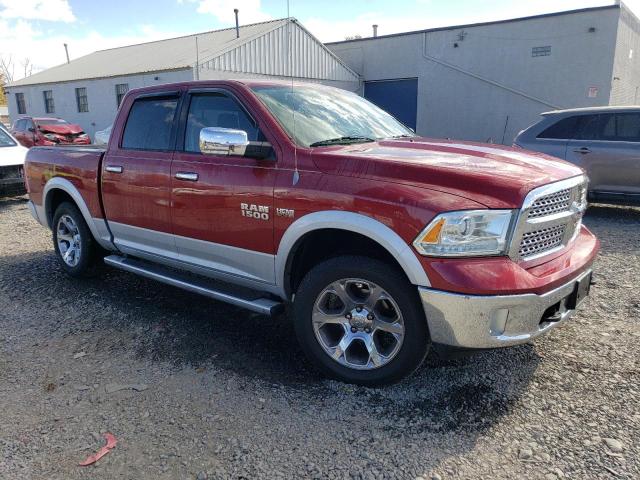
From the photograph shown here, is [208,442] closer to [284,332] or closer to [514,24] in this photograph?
[284,332]

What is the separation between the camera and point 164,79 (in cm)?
2036

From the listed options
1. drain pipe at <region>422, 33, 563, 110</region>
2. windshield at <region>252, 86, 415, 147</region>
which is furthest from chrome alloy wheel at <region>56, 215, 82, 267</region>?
drain pipe at <region>422, 33, 563, 110</region>

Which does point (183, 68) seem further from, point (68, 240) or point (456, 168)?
point (456, 168)

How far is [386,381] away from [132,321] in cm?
236

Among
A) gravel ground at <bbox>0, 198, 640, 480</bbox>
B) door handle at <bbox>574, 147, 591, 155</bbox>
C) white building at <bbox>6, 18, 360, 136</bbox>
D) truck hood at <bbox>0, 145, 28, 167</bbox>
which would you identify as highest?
white building at <bbox>6, 18, 360, 136</bbox>

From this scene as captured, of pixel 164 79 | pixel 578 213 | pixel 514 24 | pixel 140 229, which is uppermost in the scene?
pixel 514 24

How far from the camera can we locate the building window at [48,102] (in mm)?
28016

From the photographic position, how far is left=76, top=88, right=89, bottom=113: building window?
25.5m

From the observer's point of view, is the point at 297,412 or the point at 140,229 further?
the point at 140,229

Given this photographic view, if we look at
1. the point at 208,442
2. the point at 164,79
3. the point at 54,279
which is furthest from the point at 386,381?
the point at 164,79

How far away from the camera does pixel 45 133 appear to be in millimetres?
18359

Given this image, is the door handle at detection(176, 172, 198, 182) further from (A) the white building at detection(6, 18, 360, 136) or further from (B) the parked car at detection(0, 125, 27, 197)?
(A) the white building at detection(6, 18, 360, 136)

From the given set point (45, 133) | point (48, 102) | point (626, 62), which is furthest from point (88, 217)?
point (48, 102)

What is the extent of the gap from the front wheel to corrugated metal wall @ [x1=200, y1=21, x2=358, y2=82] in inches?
694
